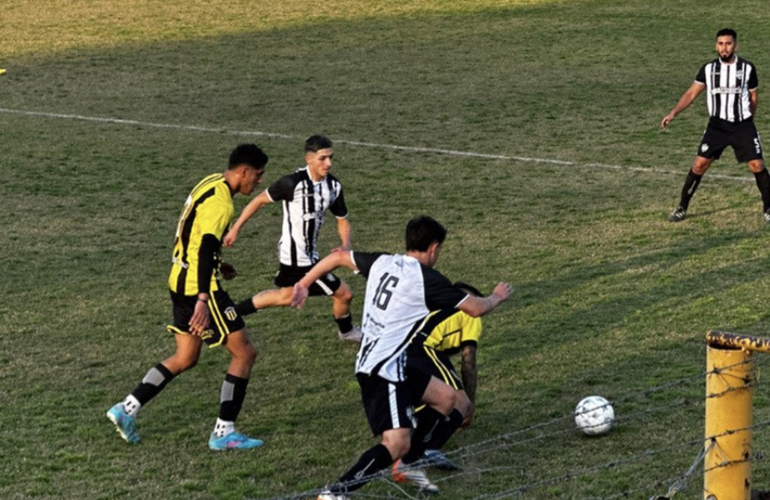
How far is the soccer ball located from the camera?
8352 millimetres

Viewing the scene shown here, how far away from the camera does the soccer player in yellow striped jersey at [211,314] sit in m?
8.39

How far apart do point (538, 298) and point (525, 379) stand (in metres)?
2.09

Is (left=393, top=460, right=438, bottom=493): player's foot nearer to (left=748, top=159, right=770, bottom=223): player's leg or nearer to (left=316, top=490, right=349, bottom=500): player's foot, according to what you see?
(left=316, top=490, right=349, bottom=500): player's foot

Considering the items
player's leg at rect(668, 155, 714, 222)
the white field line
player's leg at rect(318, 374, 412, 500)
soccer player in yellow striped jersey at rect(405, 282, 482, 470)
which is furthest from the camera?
the white field line

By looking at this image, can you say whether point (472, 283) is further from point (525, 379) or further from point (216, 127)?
point (216, 127)

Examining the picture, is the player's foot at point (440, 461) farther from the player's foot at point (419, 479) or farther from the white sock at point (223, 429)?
the white sock at point (223, 429)

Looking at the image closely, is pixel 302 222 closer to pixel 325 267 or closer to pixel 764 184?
pixel 325 267

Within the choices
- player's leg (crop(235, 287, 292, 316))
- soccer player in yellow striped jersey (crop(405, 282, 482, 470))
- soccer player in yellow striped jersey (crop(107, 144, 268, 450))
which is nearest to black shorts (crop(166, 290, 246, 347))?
soccer player in yellow striped jersey (crop(107, 144, 268, 450))

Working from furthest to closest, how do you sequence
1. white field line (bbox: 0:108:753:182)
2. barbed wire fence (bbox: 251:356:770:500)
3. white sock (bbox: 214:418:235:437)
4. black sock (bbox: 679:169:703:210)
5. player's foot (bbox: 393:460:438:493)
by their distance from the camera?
white field line (bbox: 0:108:753:182) < black sock (bbox: 679:169:703:210) < white sock (bbox: 214:418:235:437) < player's foot (bbox: 393:460:438:493) < barbed wire fence (bbox: 251:356:770:500)

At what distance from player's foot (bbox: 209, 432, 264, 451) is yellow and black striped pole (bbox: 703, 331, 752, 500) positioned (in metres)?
3.34

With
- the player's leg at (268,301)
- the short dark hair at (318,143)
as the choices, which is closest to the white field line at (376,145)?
the player's leg at (268,301)

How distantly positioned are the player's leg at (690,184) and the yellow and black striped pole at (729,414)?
8193 mm

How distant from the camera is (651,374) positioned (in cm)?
956

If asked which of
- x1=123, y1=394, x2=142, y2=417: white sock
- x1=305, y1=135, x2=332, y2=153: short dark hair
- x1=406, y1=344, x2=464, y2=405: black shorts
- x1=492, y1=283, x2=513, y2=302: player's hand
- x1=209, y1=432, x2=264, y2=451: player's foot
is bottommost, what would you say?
x1=209, y1=432, x2=264, y2=451: player's foot
